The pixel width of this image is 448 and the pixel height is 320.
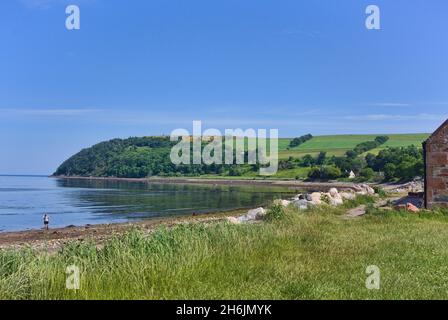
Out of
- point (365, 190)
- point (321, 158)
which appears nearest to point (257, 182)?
point (321, 158)

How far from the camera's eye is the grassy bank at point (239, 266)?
346 inches

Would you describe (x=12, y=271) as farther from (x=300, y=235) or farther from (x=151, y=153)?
(x=151, y=153)

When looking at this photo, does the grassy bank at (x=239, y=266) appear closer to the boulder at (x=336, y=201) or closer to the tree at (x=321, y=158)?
the boulder at (x=336, y=201)

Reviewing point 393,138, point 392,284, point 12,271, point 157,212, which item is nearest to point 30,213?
point 157,212

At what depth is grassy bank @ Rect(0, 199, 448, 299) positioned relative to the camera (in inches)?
346

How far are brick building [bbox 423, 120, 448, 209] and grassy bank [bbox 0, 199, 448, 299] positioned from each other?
26.5 ft

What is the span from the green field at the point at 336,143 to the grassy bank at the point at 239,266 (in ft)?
434

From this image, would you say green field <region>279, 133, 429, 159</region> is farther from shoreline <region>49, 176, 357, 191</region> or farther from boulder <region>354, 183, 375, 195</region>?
boulder <region>354, 183, 375, 195</region>

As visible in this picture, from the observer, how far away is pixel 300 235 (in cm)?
1559

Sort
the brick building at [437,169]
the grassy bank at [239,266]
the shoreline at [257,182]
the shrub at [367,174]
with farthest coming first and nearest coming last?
1. the shoreline at [257,182]
2. the shrub at [367,174]
3. the brick building at [437,169]
4. the grassy bank at [239,266]

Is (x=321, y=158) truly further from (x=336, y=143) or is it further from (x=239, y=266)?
(x=239, y=266)

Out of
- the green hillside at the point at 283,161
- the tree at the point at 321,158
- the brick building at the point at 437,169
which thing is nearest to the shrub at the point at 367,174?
the green hillside at the point at 283,161

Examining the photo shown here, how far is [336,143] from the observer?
560 ft
